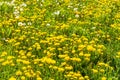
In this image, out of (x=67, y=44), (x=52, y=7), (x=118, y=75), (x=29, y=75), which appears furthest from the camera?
(x=52, y=7)

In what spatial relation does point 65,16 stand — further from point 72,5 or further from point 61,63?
point 61,63

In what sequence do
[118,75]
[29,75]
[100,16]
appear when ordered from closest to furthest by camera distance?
[29,75] < [118,75] < [100,16]

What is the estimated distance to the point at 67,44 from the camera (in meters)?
6.25

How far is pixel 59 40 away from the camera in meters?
6.55

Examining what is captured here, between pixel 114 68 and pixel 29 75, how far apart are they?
5.05ft

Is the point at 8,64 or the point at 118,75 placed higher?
the point at 8,64

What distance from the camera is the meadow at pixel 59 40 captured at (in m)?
5.52

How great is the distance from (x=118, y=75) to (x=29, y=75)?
1424mm

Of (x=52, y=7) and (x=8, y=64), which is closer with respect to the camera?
(x=8, y=64)

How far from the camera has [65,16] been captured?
8273 millimetres

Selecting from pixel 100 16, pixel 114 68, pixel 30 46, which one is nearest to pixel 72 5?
pixel 100 16

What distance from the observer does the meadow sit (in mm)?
5516

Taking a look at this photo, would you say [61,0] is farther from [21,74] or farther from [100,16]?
[21,74]

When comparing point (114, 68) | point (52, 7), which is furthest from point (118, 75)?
point (52, 7)
